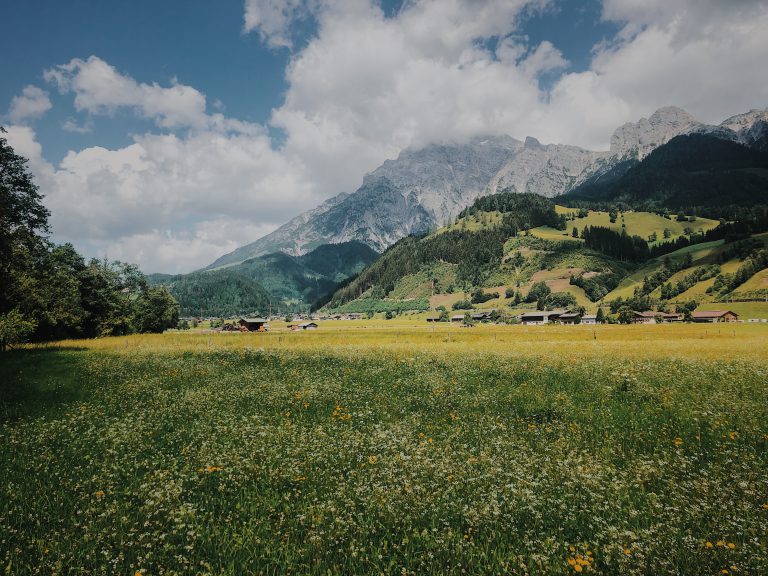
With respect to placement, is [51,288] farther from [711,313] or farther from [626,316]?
[711,313]

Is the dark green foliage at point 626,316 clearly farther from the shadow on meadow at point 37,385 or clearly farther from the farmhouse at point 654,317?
the shadow on meadow at point 37,385

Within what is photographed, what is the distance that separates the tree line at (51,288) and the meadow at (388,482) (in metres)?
28.6

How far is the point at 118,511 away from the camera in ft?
25.8

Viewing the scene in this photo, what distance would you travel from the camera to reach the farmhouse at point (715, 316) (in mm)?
159125

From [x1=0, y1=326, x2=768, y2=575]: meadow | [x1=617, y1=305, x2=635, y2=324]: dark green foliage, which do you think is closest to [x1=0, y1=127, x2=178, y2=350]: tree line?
[x1=0, y1=326, x2=768, y2=575]: meadow

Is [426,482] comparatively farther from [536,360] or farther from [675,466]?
[536,360]

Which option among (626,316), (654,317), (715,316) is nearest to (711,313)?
(715,316)

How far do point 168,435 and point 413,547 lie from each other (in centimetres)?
933

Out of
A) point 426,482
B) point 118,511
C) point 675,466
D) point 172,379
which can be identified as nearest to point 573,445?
point 675,466

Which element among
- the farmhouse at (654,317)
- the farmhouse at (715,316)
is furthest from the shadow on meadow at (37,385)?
the farmhouse at (715,316)

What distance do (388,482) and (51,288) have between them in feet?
241

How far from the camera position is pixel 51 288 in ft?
201

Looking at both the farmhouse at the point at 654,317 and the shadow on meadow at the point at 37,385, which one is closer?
the shadow on meadow at the point at 37,385

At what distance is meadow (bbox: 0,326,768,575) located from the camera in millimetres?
6684
